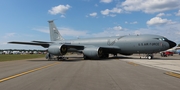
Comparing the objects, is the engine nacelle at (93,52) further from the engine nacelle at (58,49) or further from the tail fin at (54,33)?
the tail fin at (54,33)

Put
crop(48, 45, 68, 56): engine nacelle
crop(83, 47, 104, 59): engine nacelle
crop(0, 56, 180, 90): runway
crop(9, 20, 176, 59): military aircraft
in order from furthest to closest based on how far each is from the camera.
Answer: crop(83, 47, 104, 59): engine nacelle
crop(48, 45, 68, 56): engine nacelle
crop(9, 20, 176, 59): military aircraft
crop(0, 56, 180, 90): runway

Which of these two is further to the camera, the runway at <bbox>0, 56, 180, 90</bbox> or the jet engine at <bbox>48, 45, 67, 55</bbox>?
the jet engine at <bbox>48, 45, 67, 55</bbox>

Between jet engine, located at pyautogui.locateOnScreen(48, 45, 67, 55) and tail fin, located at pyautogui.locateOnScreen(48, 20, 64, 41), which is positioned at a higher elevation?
tail fin, located at pyautogui.locateOnScreen(48, 20, 64, 41)

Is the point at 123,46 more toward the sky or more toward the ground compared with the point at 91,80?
more toward the sky

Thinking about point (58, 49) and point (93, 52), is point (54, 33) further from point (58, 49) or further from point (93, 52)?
point (93, 52)

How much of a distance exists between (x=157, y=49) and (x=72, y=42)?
63.9ft

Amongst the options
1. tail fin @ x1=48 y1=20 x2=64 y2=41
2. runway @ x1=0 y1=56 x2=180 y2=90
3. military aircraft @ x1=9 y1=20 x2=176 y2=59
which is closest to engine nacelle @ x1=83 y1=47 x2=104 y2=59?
military aircraft @ x1=9 y1=20 x2=176 y2=59

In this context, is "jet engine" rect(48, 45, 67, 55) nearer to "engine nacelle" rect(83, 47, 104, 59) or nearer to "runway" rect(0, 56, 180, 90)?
"engine nacelle" rect(83, 47, 104, 59)

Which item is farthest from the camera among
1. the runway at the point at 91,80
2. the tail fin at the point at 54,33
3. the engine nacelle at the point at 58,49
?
the tail fin at the point at 54,33

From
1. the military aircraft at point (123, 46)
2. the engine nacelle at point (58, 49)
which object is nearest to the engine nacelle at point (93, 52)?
the military aircraft at point (123, 46)

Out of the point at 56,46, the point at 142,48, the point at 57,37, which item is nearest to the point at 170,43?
the point at 142,48

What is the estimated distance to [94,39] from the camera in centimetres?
3647

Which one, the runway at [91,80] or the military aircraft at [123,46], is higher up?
the military aircraft at [123,46]

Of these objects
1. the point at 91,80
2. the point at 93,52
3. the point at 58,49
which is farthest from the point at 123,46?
the point at 91,80
